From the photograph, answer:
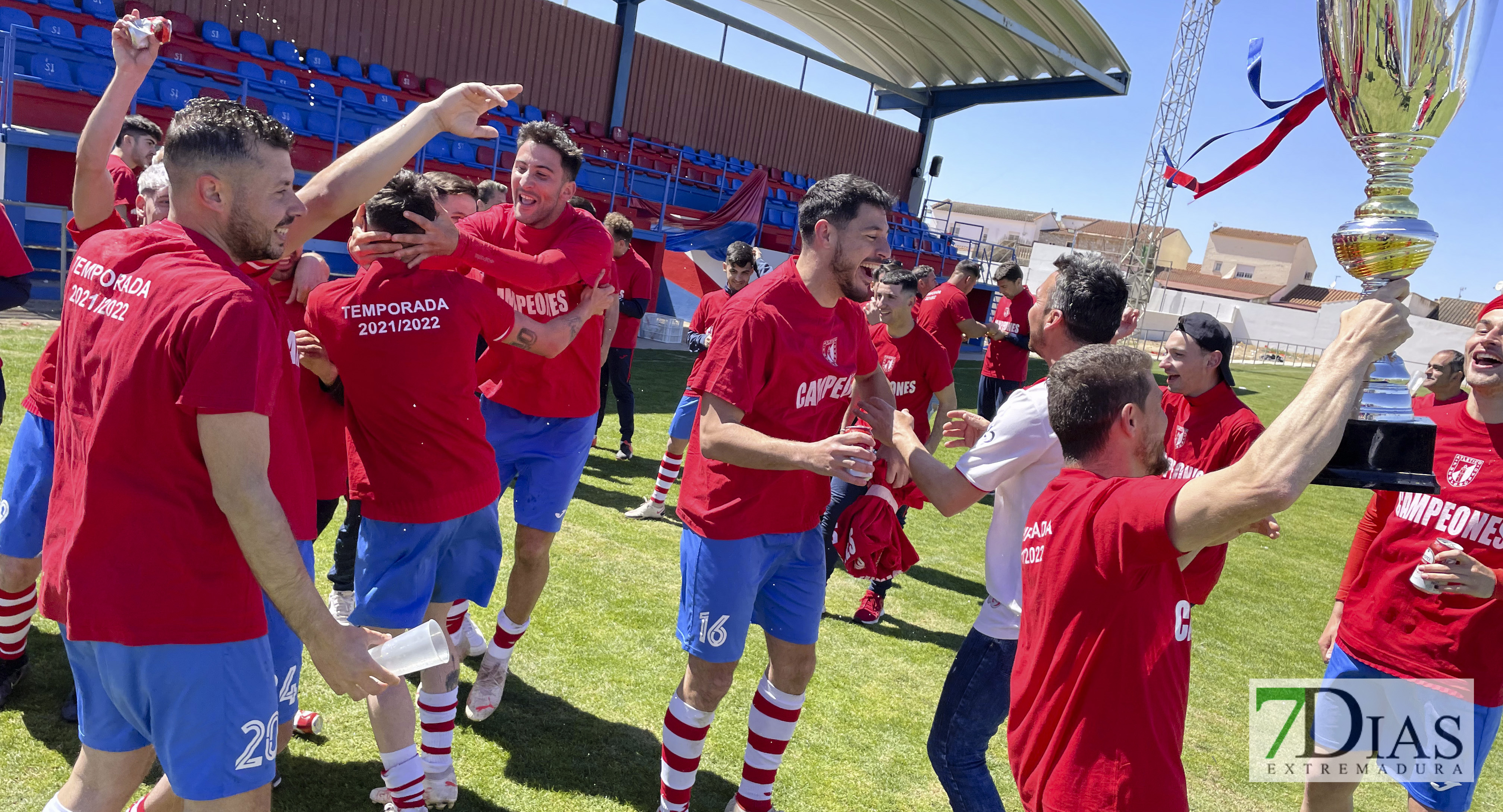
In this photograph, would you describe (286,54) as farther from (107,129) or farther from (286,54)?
(107,129)

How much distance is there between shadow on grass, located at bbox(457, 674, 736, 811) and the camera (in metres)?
3.56

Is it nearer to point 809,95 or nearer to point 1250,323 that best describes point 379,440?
point 809,95

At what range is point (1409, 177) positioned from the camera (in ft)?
6.57

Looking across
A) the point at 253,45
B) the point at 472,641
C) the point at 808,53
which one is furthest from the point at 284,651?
the point at 808,53

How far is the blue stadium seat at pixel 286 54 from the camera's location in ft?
57.8

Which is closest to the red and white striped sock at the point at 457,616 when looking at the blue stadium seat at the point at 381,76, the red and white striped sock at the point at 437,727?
the red and white striped sock at the point at 437,727

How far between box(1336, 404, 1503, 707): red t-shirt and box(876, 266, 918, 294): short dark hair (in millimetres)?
3218

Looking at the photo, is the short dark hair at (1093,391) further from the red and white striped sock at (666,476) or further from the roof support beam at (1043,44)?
the roof support beam at (1043,44)

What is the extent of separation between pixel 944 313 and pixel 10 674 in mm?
7097

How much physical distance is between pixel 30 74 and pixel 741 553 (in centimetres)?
1352

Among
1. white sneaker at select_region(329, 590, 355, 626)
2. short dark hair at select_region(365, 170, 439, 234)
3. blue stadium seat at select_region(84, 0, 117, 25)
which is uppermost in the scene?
blue stadium seat at select_region(84, 0, 117, 25)

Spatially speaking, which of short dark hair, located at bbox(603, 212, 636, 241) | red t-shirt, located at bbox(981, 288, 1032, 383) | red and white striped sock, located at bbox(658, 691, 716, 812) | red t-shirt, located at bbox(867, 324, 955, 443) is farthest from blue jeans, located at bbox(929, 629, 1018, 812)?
red t-shirt, located at bbox(981, 288, 1032, 383)

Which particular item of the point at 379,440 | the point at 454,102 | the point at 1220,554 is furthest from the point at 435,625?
the point at 1220,554

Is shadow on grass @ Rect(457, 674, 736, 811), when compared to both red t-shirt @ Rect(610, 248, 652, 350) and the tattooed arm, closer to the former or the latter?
the tattooed arm
